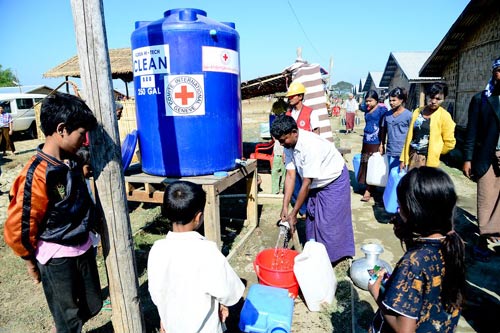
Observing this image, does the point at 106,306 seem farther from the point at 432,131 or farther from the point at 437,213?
the point at 432,131

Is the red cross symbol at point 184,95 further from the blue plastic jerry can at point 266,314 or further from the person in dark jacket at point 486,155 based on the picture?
the person in dark jacket at point 486,155

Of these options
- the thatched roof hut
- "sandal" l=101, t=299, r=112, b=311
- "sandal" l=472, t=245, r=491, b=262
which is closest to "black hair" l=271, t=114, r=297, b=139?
"sandal" l=101, t=299, r=112, b=311

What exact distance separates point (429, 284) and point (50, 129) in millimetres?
1946

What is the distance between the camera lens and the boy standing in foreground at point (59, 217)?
167 centimetres

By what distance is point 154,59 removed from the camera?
3.03 metres

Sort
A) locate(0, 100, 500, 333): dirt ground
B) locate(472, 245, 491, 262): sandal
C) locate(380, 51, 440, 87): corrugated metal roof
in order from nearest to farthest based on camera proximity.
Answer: locate(0, 100, 500, 333): dirt ground
locate(472, 245, 491, 262): sandal
locate(380, 51, 440, 87): corrugated metal roof

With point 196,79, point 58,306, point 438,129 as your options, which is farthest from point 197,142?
point 438,129

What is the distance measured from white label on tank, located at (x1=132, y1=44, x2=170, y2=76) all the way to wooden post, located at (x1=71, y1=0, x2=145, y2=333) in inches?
51.0

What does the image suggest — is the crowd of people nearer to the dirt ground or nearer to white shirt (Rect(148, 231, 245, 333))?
white shirt (Rect(148, 231, 245, 333))

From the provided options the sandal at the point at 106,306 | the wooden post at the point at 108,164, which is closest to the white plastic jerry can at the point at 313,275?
the wooden post at the point at 108,164

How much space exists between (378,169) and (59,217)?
15.2ft

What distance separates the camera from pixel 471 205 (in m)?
5.29

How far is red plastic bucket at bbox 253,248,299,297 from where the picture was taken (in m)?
2.76

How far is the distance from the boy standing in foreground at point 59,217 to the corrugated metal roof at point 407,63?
17659 mm
